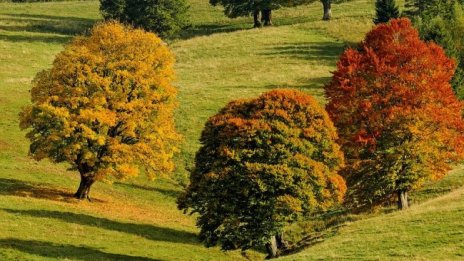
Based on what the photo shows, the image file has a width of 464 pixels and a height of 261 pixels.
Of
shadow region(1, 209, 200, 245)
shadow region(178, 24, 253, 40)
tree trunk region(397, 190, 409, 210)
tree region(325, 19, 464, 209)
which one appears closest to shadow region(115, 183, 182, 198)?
shadow region(1, 209, 200, 245)

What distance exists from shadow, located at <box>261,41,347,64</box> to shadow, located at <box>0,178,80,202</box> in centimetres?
5707

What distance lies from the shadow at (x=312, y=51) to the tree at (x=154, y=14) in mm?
21354

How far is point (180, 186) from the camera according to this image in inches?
2628

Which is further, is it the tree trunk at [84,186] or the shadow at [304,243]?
the tree trunk at [84,186]

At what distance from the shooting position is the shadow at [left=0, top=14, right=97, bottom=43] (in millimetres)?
120938

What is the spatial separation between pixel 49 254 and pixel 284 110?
55.4ft

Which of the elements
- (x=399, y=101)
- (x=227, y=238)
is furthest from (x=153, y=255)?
(x=399, y=101)

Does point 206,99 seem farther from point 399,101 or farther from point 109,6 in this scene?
point 109,6

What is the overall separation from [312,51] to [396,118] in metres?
59.9

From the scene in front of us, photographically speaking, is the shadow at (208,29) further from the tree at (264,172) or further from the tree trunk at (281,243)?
the tree at (264,172)

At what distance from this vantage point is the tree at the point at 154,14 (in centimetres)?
12356

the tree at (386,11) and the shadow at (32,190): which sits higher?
the tree at (386,11)

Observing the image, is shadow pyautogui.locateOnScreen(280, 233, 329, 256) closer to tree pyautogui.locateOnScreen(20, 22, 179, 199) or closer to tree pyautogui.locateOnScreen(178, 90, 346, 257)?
tree pyautogui.locateOnScreen(178, 90, 346, 257)

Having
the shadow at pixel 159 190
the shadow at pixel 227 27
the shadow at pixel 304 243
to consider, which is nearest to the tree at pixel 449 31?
the shadow at pixel 227 27
